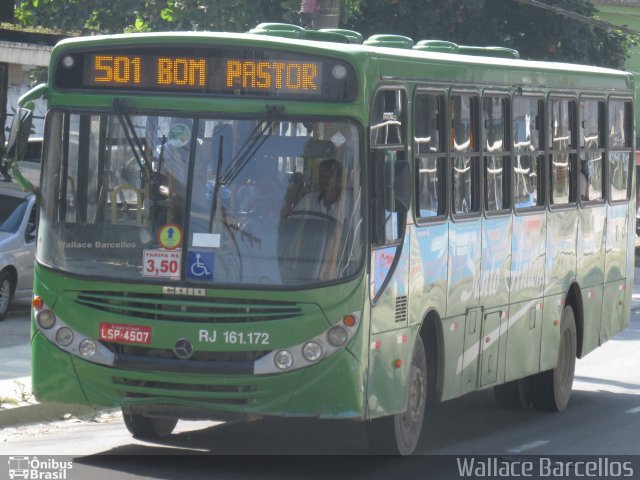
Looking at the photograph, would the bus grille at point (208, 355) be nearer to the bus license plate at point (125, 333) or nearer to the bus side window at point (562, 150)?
the bus license plate at point (125, 333)

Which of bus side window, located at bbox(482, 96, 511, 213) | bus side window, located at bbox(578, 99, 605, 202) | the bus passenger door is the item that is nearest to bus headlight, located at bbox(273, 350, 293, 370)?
the bus passenger door

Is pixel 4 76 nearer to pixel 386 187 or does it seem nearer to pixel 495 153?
pixel 495 153

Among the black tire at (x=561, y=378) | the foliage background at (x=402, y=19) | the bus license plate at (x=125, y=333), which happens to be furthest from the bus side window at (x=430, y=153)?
the foliage background at (x=402, y=19)

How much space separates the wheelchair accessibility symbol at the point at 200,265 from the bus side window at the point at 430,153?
5.82ft

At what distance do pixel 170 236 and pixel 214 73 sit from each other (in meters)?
1.07

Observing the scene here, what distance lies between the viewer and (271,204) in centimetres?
895

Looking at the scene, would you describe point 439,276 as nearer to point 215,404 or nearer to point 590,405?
point 215,404

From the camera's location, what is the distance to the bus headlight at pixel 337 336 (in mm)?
8911

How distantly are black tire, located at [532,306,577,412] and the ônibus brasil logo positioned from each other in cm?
526

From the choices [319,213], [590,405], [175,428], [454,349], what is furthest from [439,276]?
[590,405]

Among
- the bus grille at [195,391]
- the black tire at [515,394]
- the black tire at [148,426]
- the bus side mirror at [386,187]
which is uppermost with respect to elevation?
the bus side mirror at [386,187]

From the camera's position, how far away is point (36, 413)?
11742 millimetres

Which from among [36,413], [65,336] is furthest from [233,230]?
[36,413]

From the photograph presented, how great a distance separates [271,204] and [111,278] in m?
1.11
